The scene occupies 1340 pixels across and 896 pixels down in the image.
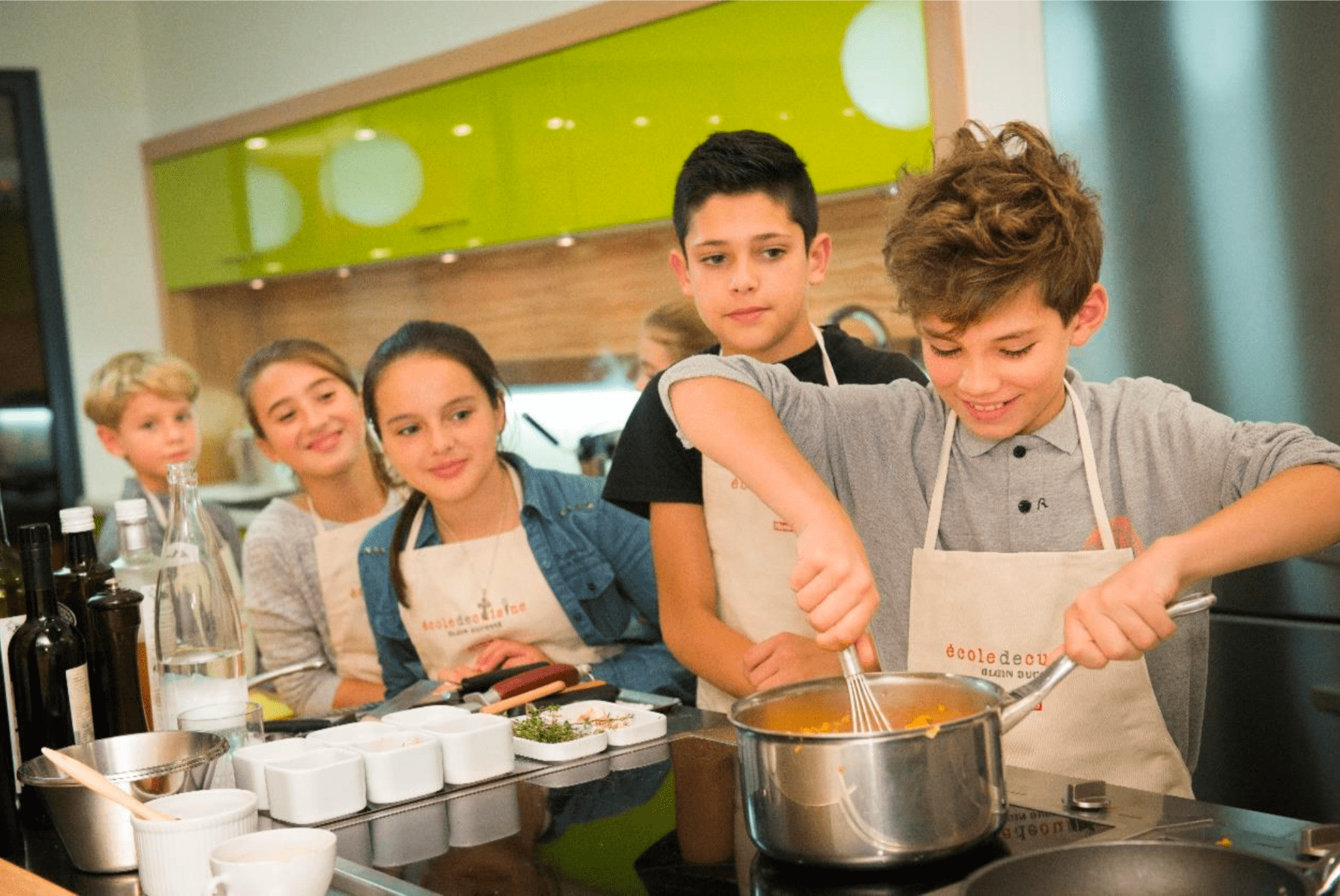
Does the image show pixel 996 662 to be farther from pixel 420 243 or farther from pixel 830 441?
pixel 420 243

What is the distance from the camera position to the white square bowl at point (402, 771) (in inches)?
49.3

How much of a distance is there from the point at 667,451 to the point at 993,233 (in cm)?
67

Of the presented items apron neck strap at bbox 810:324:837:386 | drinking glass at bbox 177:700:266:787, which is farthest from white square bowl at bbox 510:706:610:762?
apron neck strap at bbox 810:324:837:386

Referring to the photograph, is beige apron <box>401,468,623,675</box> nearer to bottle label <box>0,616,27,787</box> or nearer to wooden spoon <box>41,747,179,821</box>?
bottle label <box>0,616,27,787</box>

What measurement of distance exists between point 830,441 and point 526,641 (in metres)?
0.72

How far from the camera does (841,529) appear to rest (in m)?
1.17

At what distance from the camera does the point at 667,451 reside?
74.2 inches

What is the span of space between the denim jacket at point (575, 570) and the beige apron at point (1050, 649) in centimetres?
70

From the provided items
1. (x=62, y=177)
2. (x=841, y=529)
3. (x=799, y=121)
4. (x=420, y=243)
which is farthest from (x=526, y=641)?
(x=62, y=177)

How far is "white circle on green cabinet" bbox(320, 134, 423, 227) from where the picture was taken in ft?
12.4

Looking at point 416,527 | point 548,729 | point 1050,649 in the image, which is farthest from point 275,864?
point 416,527

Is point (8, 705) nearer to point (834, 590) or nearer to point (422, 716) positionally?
point (422, 716)

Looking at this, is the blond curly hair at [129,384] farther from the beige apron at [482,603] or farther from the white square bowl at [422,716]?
the white square bowl at [422,716]

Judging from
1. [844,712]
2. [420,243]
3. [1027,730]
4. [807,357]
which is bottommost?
[1027,730]
